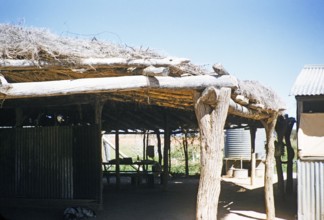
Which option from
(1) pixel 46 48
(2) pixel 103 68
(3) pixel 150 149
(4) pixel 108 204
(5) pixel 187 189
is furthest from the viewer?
(3) pixel 150 149

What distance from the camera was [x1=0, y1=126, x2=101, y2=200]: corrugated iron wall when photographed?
9.55 metres

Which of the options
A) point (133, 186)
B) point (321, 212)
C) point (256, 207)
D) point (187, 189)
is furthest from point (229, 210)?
point (133, 186)

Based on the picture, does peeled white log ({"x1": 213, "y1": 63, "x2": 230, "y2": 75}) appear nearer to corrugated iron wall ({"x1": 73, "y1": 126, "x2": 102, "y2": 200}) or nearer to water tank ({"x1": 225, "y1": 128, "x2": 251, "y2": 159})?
corrugated iron wall ({"x1": 73, "y1": 126, "x2": 102, "y2": 200})

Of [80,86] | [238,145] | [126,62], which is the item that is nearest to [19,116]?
[80,86]

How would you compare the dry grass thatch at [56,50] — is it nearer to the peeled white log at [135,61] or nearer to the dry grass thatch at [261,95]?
the peeled white log at [135,61]

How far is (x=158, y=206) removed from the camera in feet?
34.8

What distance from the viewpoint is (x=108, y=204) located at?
10.7 m

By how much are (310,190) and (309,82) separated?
261cm

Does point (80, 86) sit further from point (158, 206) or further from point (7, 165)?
point (158, 206)

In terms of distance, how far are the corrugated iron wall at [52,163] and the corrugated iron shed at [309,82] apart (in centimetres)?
510

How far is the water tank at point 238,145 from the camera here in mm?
21266

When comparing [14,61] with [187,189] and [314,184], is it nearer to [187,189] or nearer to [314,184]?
[314,184]

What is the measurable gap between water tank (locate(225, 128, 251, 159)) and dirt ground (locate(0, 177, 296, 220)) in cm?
650

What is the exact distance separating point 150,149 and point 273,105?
1058cm
